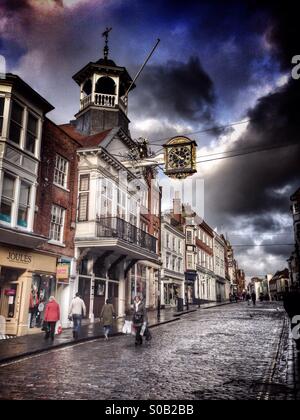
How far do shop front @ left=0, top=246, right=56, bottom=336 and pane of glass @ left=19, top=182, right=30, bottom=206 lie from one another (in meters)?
2.18

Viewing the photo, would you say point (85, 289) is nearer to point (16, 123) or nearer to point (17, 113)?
point (16, 123)

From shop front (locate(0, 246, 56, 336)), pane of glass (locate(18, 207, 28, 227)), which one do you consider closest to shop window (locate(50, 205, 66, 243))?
shop front (locate(0, 246, 56, 336))

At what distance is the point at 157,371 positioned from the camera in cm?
829

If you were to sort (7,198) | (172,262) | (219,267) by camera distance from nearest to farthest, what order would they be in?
(7,198) → (172,262) → (219,267)

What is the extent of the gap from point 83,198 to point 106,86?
10298 millimetres

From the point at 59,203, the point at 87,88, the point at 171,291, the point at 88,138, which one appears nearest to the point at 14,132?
the point at 59,203

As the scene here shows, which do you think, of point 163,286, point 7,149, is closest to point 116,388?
point 7,149

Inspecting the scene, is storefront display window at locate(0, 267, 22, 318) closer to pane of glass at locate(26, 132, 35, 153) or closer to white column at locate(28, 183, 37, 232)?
white column at locate(28, 183, 37, 232)

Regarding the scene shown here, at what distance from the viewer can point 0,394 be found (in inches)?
251

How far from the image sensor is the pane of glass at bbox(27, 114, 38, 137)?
17.2 m
